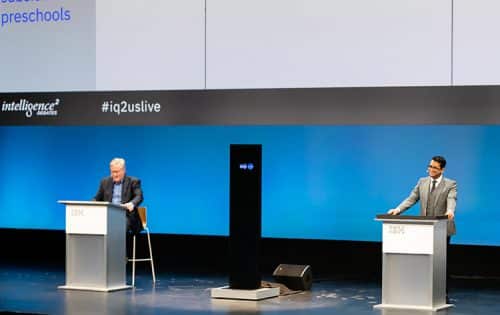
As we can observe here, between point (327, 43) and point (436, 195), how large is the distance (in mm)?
2068

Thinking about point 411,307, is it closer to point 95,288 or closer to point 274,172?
point 95,288

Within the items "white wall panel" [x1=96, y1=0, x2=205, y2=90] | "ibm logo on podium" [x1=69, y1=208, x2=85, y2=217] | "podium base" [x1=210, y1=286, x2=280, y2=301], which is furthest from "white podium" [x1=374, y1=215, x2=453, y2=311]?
"ibm logo on podium" [x1=69, y1=208, x2=85, y2=217]

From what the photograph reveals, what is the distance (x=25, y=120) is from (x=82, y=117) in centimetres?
85

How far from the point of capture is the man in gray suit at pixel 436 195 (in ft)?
37.1

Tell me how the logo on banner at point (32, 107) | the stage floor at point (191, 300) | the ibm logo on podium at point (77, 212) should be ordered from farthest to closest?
the logo on banner at point (32, 107) < the ibm logo on podium at point (77, 212) < the stage floor at point (191, 300)

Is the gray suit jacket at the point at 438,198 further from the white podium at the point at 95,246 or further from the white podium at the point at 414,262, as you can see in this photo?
the white podium at the point at 95,246

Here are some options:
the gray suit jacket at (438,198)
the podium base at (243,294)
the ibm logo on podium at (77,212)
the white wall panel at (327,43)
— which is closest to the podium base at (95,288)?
the ibm logo on podium at (77,212)

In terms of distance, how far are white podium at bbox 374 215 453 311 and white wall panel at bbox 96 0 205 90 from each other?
10.1 feet

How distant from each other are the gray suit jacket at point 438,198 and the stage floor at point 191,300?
978mm

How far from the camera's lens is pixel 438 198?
11.4 meters

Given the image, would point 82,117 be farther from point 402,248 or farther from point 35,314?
point 402,248

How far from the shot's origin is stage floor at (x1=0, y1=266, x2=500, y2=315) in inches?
426

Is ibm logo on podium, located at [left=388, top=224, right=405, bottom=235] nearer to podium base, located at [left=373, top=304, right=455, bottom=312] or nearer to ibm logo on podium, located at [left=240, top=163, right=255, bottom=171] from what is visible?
podium base, located at [left=373, top=304, right=455, bottom=312]

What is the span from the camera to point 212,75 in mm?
12766
